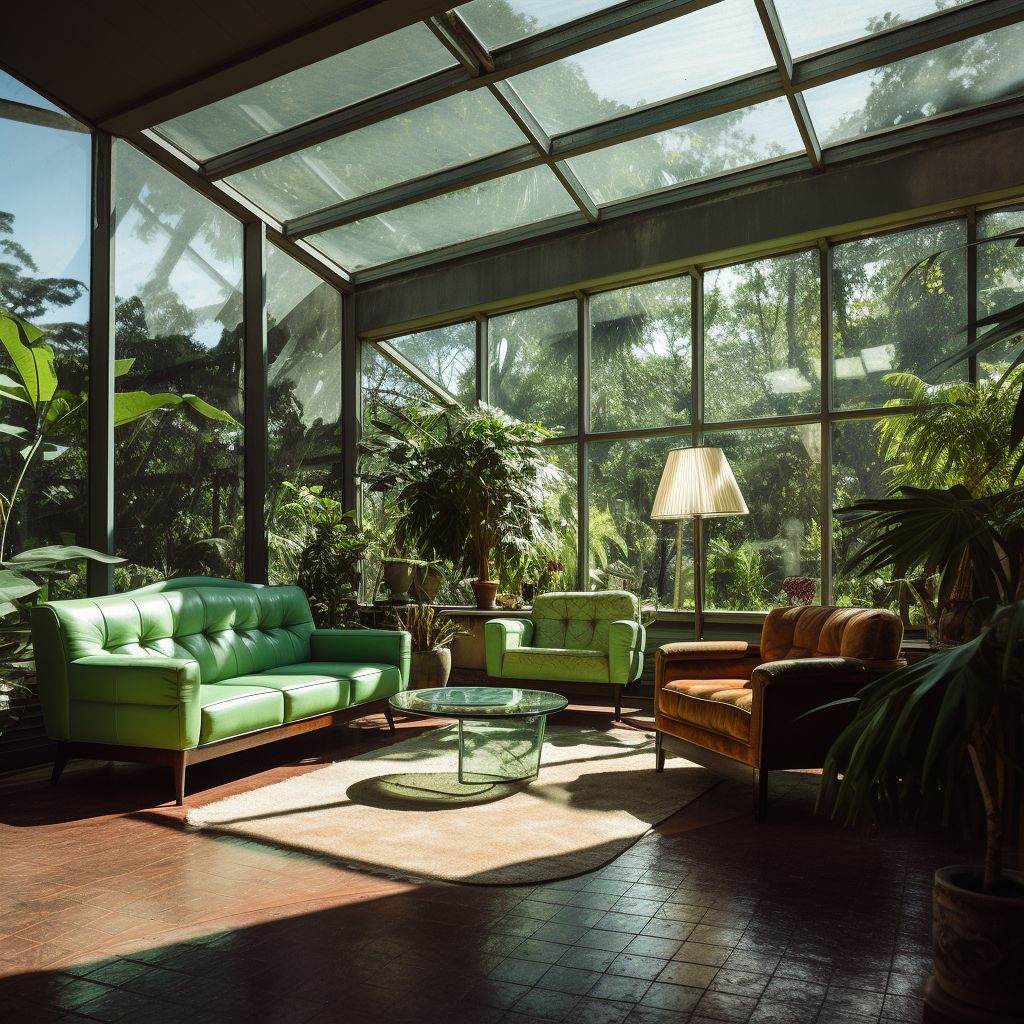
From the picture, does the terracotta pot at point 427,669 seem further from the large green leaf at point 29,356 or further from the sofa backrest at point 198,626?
the large green leaf at point 29,356

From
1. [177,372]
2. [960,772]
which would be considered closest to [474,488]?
[177,372]

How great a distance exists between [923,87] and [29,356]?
17.8ft

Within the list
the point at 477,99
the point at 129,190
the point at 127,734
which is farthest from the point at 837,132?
the point at 127,734

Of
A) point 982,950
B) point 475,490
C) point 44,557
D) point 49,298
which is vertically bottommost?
point 982,950

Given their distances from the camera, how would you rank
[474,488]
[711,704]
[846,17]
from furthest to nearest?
[474,488], [846,17], [711,704]

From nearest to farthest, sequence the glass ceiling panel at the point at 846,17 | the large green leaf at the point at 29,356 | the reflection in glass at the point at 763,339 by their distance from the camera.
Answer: the large green leaf at the point at 29,356
the glass ceiling panel at the point at 846,17
the reflection in glass at the point at 763,339

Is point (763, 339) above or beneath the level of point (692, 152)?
beneath

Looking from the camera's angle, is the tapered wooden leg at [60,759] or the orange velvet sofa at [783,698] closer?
the orange velvet sofa at [783,698]

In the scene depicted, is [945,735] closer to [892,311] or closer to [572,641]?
[572,641]

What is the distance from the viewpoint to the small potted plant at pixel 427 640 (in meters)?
6.14

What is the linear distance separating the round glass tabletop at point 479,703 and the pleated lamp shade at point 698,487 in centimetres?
133

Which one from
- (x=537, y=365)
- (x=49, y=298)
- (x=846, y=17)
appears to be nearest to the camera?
(x=846, y=17)

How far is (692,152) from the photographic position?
597 cm

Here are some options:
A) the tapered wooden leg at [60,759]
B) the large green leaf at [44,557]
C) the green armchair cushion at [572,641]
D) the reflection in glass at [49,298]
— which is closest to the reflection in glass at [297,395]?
the reflection in glass at [49,298]
